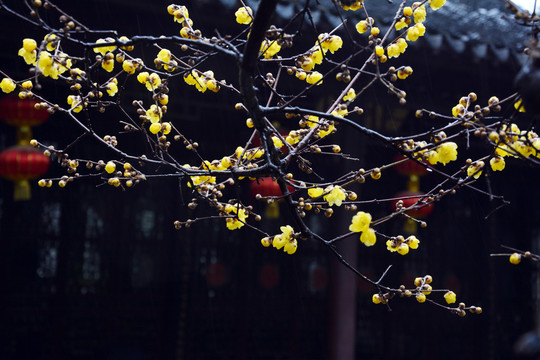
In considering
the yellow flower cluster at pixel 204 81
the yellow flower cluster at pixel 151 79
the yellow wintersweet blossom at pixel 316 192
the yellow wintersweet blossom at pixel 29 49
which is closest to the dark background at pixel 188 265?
the yellow flower cluster at pixel 204 81

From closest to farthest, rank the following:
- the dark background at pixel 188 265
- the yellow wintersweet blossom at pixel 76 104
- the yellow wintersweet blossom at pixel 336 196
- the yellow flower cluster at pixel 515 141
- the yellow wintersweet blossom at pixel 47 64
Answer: the yellow flower cluster at pixel 515 141, the yellow wintersweet blossom at pixel 47 64, the yellow wintersweet blossom at pixel 336 196, the yellow wintersweet blossom at pixel 76 104, the dark background at pixel 188 265

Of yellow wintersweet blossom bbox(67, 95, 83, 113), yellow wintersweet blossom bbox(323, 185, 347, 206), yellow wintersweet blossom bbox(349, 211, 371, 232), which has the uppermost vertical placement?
yellow wintersweet blossom bbox(67, 95, 83, 113)

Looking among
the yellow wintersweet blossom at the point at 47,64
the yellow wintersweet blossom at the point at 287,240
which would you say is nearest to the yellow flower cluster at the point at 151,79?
the yellow wintersweet blossom at the point at 47,64

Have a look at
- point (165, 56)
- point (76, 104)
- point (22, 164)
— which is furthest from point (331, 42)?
point (22, 164)

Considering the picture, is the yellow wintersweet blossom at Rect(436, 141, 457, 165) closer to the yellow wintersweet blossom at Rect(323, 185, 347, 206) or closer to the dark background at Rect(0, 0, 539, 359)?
the yellow wintersweet blossom at Rect(323, 185, 347, 206)

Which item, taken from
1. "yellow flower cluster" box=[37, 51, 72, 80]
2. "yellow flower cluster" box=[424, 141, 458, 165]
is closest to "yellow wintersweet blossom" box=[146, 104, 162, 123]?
"yellow flower cluster" box=[37, 51, 72, 80]

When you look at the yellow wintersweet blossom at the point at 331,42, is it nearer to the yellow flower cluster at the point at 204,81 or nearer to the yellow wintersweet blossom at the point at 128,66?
the yellow flower cluster at the point at 204,81

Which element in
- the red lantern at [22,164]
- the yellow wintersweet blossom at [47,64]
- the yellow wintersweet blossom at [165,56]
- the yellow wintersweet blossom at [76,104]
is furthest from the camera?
the red lantern at [22,164]

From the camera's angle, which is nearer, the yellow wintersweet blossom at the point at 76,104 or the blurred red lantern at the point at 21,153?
the yellow wintersweet blossom at the point at 76,104

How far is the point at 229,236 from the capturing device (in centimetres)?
567

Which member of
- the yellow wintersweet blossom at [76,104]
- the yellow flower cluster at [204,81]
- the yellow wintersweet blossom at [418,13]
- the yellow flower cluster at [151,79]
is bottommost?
the yellow wintersweet blossom at [76,104]

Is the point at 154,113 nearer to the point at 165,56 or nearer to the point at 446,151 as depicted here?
the point at 165,56

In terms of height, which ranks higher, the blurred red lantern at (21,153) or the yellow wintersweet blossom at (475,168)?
the blurred red lantern at (21,153)

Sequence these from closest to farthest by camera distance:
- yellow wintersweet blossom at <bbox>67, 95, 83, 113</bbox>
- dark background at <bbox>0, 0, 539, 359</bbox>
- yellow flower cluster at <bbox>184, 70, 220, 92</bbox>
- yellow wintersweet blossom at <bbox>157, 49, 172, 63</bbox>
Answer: yellow wintersweet blossom at <bbox>67, 95, 83, 113</bbox> < yellow wintersweet blossom at <bbox>157, 49, 172, 63</bbox> < yellow flower cluster at <bbox>184, 70, 220, 92</bbox> < dark background at <bbox>0, 0, 539, 359</bbox>
